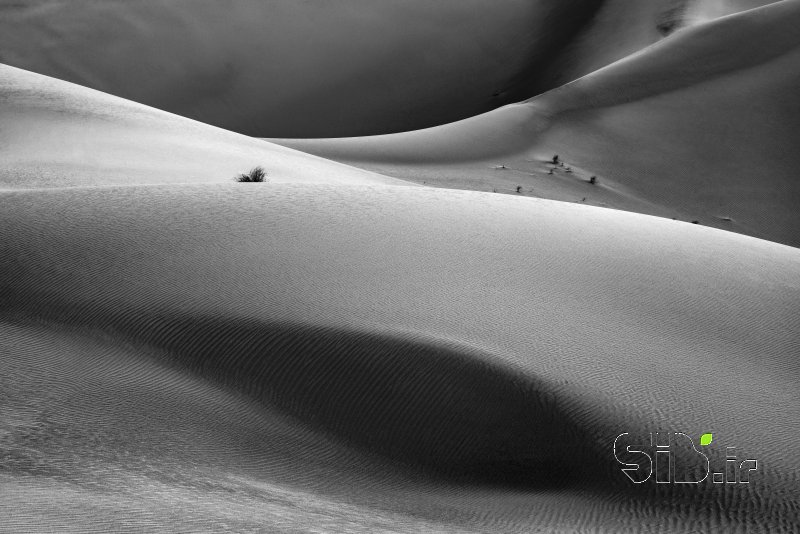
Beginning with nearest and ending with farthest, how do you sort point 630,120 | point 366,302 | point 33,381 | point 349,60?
point 33,381, point 366,302, point 630,120, point 349,60

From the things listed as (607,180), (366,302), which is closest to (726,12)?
(607,180)

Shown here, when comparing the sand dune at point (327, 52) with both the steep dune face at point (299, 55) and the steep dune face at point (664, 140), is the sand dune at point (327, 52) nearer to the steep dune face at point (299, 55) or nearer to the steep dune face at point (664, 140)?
the steep dune face at point (299, 55)

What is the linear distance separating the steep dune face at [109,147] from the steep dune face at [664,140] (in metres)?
4.18

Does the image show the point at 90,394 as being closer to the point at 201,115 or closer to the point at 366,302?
the point at 366,302

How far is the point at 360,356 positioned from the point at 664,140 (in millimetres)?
17913

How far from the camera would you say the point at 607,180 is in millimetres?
19078

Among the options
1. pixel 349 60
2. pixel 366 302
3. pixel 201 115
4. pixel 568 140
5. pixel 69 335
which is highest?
pixel 349 60

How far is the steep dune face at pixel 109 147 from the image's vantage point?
10055mm

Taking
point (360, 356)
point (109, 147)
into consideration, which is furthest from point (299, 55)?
point (360, 356)

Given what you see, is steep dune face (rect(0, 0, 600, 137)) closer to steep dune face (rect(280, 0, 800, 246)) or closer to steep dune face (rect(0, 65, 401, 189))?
steep dune face (rect(280, 0, 800, 246))

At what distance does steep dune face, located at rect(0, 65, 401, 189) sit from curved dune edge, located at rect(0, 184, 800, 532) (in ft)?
11.3

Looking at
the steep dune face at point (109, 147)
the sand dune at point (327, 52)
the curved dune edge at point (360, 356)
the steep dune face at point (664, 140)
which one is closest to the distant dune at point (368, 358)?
the curved dune edge at point (360, 356)

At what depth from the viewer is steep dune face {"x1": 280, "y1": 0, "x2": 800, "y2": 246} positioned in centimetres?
1809

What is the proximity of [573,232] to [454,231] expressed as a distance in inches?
35.5
